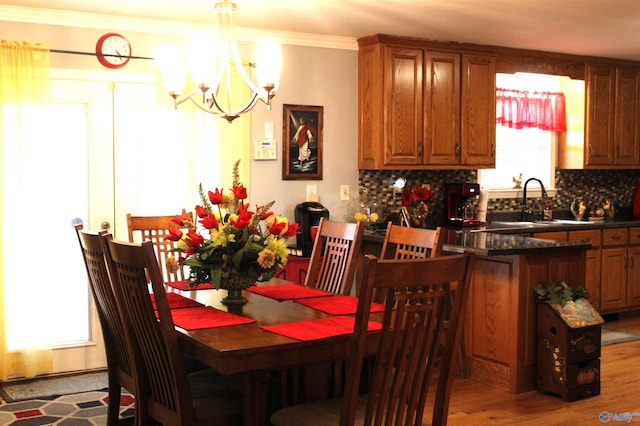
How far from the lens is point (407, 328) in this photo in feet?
7.13

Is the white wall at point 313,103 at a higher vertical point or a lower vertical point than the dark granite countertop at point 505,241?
higher

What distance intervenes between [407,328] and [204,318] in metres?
0.91

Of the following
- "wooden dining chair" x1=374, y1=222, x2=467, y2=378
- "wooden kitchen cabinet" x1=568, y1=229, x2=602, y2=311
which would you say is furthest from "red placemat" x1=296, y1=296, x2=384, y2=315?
"wooden kitchen cabinet" x1=568, y1=229, x2=602, y2=311

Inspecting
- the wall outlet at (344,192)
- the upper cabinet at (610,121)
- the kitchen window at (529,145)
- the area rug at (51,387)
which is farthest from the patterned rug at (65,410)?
the upper cabinet at (610,121)

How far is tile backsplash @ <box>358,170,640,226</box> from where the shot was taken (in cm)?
583

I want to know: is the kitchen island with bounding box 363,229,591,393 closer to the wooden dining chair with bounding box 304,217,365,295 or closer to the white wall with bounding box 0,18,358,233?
the wooden dining chair with bounding box 304,217,365,295

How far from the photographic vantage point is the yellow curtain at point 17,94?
4418 mm

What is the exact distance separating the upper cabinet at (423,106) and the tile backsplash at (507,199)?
26 cm

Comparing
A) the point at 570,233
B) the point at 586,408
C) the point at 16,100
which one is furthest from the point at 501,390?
the point at 16,100

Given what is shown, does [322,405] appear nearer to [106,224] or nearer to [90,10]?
[106,224]

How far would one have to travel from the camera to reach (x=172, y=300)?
3.18m

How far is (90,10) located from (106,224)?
1.31m

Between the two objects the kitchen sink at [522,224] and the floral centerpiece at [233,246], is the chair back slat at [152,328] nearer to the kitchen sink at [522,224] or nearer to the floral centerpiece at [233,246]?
the floral centerpiece at [233,246]

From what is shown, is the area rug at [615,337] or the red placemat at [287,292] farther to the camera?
the area rug at [615,337]
